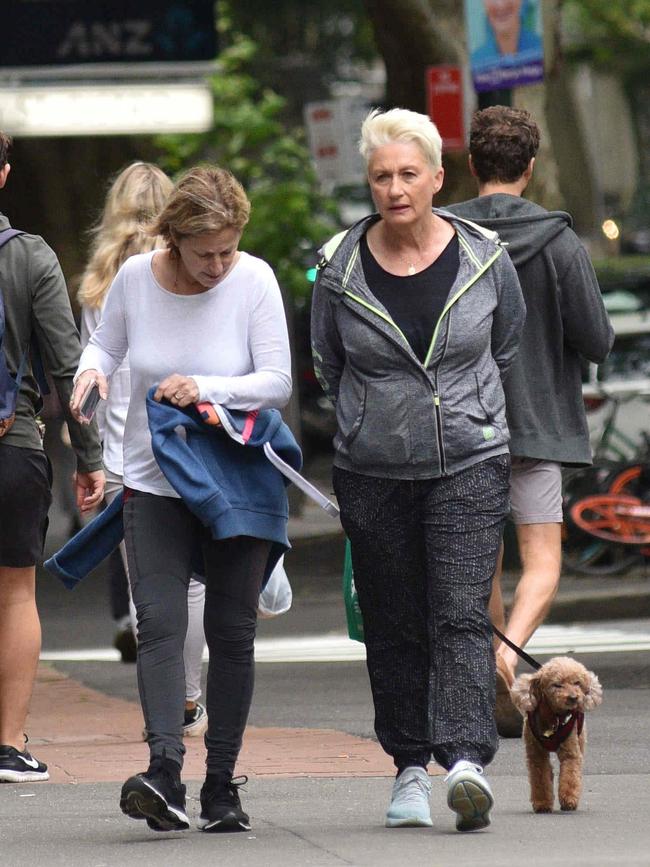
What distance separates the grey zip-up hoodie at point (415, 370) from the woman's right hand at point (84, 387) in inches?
23.3

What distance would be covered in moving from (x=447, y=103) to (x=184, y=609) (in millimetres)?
7197

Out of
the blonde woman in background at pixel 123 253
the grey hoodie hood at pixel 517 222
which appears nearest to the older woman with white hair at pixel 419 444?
the grey hoodie hood at pixel 517 222

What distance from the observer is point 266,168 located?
23609 millimetres

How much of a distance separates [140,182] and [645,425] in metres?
5.87

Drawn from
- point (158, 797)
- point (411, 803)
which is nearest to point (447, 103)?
point (411, 803)

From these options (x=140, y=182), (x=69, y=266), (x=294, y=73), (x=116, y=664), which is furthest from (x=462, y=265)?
(x=294, y=73)

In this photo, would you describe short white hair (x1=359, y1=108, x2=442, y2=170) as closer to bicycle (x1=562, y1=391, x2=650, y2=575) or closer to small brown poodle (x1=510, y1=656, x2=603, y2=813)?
small brown poodle (x1=510, y1=656, x2=603, y2=813)

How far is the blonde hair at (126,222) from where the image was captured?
726 centimetres

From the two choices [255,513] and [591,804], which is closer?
[255,513]

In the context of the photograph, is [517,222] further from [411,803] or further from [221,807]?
[221,807]

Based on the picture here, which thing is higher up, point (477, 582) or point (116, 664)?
point (477, 582)

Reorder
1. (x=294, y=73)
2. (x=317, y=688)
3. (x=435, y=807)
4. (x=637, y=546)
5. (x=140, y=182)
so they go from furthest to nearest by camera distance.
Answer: (x=294, y=73) < (x=637, y=546) < (x=317, y=688) < (x=140, y=182) < (x=435, y=807)

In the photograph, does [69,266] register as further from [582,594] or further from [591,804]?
[591,804]

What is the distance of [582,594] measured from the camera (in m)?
11.0
